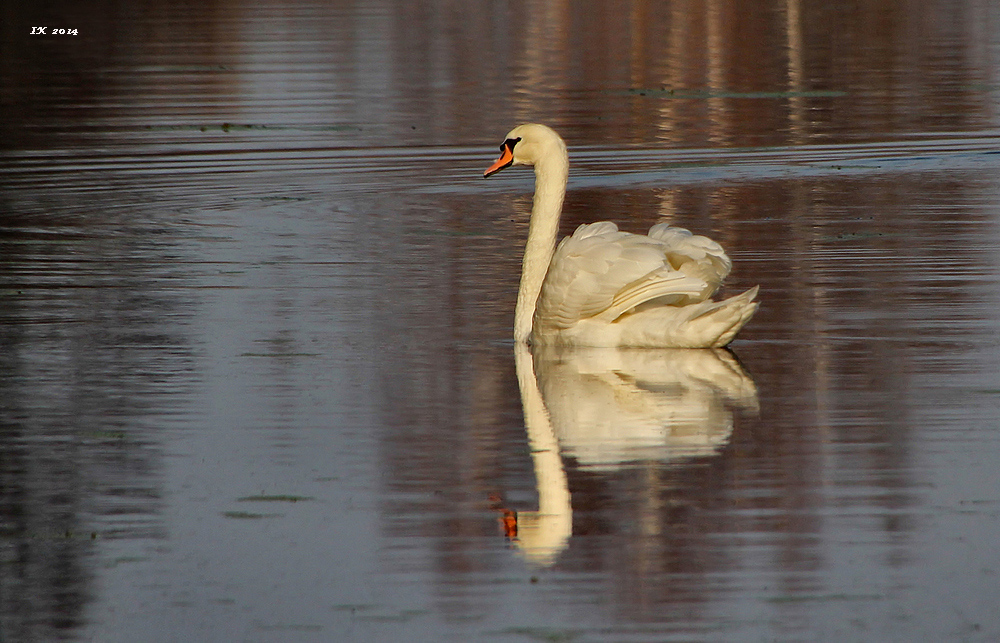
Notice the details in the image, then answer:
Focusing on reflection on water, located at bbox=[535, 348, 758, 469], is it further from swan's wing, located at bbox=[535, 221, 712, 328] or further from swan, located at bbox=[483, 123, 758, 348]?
swan's wing, located at bbox=[535, 221, 712, 328]

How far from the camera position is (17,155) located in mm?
21156

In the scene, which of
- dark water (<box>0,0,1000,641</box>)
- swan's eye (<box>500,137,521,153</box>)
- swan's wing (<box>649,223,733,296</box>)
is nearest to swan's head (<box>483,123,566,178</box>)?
swan's eye (<box>500,137,521,153</box>)

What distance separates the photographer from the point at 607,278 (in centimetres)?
998

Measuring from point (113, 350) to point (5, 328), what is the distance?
1104mm

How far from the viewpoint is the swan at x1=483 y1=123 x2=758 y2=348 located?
9.95 m

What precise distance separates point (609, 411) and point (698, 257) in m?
1.74

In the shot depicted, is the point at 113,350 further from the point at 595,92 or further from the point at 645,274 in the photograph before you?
the point at 595,92

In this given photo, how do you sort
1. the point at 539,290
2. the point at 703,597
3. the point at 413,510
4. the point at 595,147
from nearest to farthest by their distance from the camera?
the point at 703,597 < the point at 413,510 < the point at 539,290 < the point at 595,147

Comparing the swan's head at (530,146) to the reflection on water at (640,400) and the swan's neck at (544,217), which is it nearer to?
the swan's neck at (544,217)

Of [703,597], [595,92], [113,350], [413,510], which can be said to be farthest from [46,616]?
[595,92]

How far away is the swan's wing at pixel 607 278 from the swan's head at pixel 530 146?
44.7 inches

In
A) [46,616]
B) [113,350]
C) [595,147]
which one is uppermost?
[595,147]

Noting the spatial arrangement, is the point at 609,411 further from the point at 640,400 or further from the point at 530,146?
the point at 530,146

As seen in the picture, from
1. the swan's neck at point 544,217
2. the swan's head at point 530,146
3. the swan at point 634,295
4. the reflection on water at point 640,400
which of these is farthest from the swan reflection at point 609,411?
the swan's head at point 530,146
